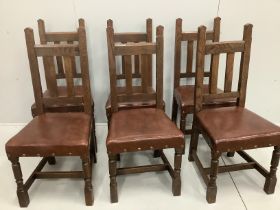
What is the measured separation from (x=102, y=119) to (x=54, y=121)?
950mm

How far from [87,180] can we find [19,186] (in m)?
0.43

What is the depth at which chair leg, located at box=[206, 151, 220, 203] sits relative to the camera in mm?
1612

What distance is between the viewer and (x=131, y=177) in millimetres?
2000

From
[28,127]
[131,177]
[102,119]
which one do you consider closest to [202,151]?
[131,177]

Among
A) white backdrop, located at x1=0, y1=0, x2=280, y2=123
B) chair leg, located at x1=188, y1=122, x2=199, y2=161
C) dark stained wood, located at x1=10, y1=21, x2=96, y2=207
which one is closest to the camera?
dark stained wood, located at x1=10, y1=21, x2=96, y2=207

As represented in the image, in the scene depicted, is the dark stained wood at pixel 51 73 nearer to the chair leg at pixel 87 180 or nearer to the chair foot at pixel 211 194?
the chair leg at pixel 87 180

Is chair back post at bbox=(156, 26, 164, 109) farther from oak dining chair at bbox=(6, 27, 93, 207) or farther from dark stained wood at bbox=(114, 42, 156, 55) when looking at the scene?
oak dining chair at bbox=(6, 27, 93, 207)

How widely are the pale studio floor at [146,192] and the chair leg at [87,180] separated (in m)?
0.05

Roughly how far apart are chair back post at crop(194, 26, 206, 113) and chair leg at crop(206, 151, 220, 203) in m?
0.40

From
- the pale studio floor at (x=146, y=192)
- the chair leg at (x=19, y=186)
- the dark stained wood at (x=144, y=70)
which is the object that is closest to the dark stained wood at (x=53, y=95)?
the chair leg at (x=19, y=186)

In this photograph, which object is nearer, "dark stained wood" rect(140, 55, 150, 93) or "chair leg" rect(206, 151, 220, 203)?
"chair leg" rect(206, 151, 220, 203)

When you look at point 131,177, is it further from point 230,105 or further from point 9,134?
point 9,134

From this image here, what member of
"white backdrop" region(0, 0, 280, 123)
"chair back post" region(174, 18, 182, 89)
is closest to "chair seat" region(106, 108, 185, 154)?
"chair back post" region(174, 18, 182, 89)

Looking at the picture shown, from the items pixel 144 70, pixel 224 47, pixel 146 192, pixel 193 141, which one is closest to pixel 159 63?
pixel 144 70
